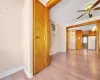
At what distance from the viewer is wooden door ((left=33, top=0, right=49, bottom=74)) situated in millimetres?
2061

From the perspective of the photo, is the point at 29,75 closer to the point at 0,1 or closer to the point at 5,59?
the point at 5,59

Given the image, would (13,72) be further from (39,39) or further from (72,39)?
(72,39)

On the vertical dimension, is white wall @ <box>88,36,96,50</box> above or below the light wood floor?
above

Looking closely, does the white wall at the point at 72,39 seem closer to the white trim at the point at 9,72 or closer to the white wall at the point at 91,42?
the white wall at the point at 91,42

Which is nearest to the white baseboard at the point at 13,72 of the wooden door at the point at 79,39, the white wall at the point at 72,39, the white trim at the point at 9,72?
the white trim at the point at 9,72

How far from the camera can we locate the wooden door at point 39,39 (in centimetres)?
206

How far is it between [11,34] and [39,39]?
34.0 inches

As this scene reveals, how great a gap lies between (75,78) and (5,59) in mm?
1907

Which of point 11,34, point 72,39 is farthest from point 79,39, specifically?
point 11,34

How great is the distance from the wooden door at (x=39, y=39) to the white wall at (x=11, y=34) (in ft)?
2.25

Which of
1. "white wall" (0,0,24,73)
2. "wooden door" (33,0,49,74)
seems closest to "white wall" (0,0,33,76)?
"white wall" (0,0,24,73)

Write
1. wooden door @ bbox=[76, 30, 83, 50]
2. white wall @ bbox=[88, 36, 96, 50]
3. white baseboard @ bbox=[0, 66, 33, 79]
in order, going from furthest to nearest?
wooden door @ bbox=[76, 30, 83, 50], white wall @ bbox=[88, 36, 96, 50], white baseboard @ bbox=[0, 66, 33, 79]

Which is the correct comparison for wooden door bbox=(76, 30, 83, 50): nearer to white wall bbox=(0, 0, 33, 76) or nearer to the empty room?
the empty room

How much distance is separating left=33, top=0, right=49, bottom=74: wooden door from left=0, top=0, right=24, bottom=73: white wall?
0.69m
